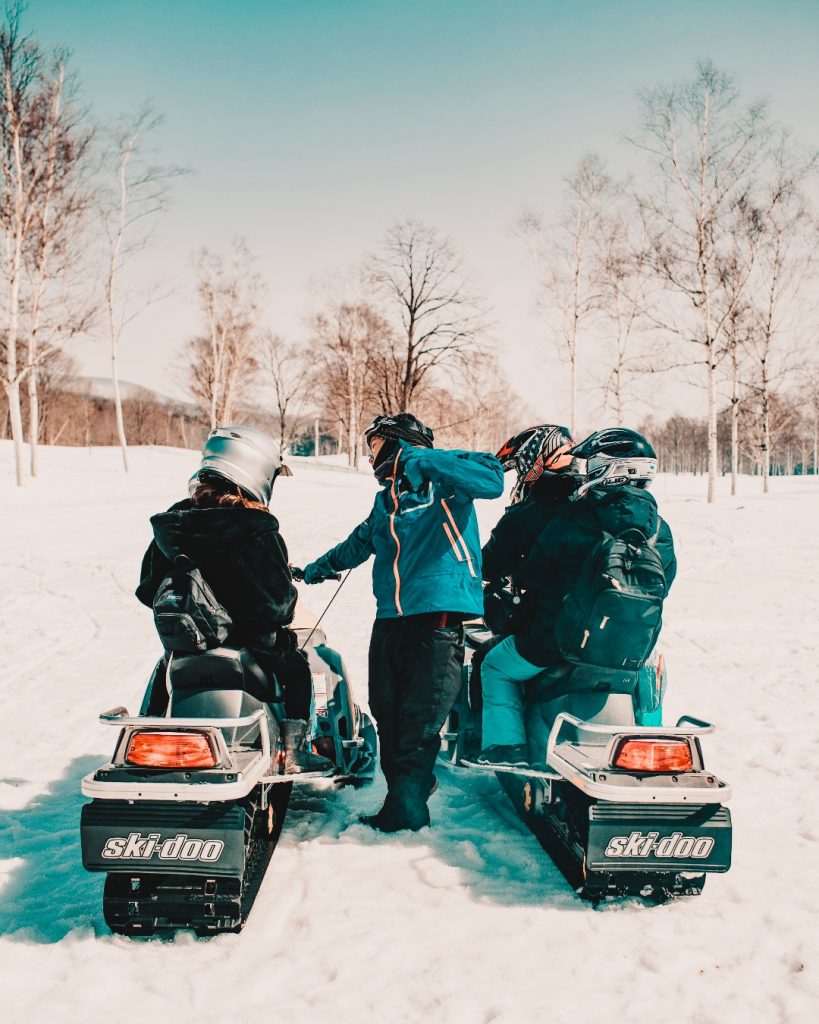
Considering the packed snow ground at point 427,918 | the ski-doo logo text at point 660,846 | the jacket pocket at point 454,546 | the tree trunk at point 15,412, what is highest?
the tree trunk at point 15,412

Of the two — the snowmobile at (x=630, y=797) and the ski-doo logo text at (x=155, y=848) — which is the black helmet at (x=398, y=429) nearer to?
the snowmobile at (x=630, y=797)

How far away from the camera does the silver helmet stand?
3736 millimetres

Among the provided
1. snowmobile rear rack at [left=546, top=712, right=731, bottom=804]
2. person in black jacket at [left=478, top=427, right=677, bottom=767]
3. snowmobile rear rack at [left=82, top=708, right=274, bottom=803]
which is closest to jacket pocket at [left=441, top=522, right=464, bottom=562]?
person in black jacket at [left=478, top=427, right=677, bottom=767]

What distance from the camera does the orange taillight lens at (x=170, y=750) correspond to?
123 inches

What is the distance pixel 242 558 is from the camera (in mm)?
3508

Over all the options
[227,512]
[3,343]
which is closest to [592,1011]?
[227,512]

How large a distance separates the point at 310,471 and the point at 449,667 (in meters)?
38.8

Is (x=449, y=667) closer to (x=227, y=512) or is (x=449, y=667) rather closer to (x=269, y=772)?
(x=269, y=772)

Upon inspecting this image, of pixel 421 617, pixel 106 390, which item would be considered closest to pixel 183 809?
pixel 421 617

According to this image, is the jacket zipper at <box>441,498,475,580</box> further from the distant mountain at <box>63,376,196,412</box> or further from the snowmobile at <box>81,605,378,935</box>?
the distant mountain at <box>63,376,196,412</box>

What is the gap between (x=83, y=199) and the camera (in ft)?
81.7

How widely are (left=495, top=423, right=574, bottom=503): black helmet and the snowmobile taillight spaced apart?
1.39m

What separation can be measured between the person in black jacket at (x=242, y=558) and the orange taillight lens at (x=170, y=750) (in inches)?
20.5

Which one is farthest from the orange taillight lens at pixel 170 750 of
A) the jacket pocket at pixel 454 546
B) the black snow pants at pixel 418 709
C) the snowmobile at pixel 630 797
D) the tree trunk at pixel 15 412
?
the tree trunk at pixel 15 412
